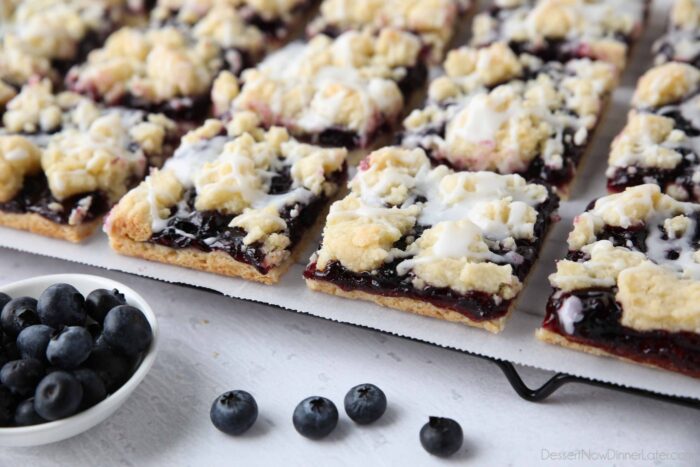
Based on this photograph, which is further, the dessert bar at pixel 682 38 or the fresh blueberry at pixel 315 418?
the dessert bar at pixel 682 38

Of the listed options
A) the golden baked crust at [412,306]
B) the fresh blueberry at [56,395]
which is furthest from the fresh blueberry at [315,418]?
the fresh blueberry at [56,395]

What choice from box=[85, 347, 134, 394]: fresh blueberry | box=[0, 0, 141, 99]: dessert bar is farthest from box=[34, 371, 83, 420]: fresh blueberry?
box=[0, 0, 141, 99]: dessert bar

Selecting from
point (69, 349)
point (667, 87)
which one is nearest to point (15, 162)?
point (69, 349)

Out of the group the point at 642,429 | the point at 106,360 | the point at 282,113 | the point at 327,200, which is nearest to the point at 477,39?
the point at 282,113

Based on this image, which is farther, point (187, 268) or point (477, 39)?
point (477, 39)

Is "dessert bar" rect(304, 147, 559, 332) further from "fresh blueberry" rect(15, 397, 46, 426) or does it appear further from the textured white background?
"fresh blueberry" rect(15, 397, 46, 426)

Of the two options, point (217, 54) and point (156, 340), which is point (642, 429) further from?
point (217, 54)

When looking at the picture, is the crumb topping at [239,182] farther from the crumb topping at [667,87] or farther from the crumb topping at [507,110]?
the crumb topping at [667,87]
